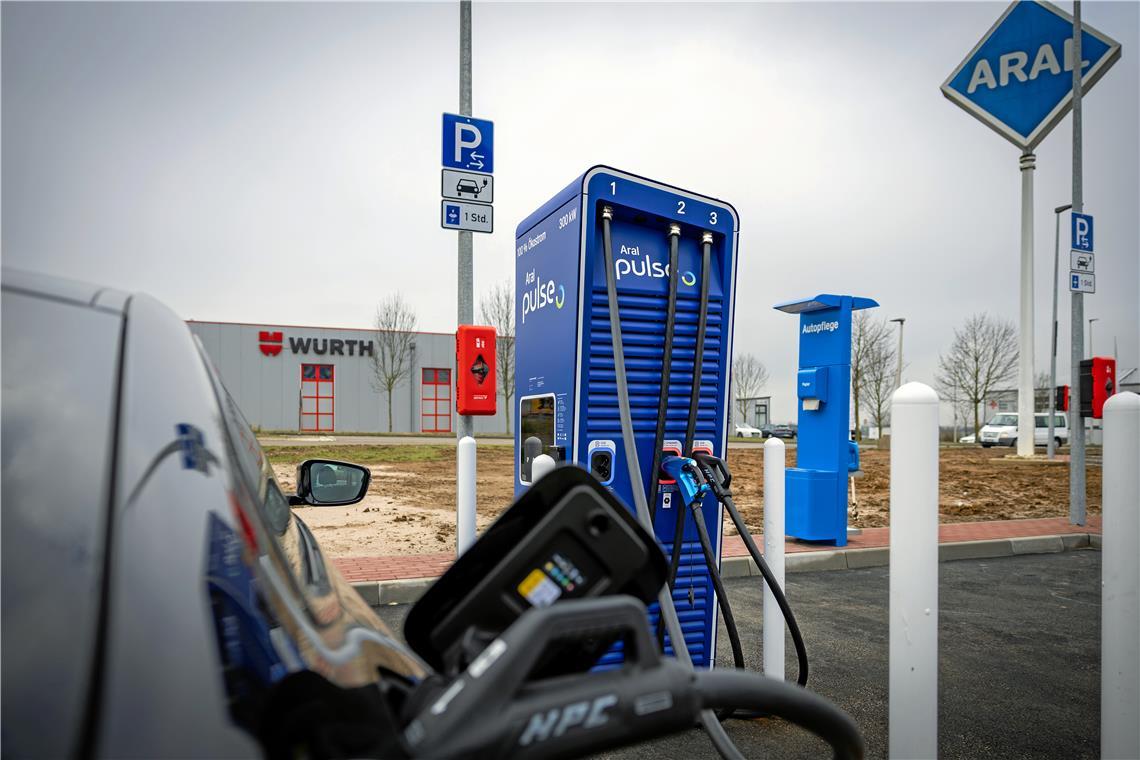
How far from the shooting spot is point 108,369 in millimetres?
874

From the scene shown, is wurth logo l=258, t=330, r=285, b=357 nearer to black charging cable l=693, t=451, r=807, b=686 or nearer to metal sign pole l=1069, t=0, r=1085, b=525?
metal sign pole l=1069, t=0, r=1085, b=525

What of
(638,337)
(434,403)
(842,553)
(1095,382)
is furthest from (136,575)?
(434,403)

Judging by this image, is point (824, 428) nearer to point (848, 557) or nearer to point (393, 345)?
point (848, 557)

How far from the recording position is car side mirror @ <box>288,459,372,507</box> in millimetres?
2270

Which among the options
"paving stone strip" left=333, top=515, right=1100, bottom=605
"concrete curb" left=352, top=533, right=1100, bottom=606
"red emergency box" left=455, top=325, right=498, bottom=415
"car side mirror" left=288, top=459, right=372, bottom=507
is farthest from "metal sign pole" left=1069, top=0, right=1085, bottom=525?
"car side mirror" left=288, top=459, right=372, bottom=507

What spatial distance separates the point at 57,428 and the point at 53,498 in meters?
0.09

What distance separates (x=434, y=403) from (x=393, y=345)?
12.8 ft

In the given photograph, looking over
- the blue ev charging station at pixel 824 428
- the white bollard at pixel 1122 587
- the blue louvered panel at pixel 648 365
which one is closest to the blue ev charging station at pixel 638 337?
the blue louvered panel at pixel 648 365

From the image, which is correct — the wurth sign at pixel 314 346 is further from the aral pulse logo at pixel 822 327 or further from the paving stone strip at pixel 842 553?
the aral pulse logo at pixel 822 327

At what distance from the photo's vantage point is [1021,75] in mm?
17250

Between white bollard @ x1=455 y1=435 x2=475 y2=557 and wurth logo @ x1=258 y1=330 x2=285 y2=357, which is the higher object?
wurth logo @ x1=258 y1=330 x2=285 y2=357

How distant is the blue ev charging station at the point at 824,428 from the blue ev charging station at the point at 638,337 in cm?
417

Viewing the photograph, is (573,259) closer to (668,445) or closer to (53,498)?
(668,445)

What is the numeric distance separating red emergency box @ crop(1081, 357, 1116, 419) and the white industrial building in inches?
1255
